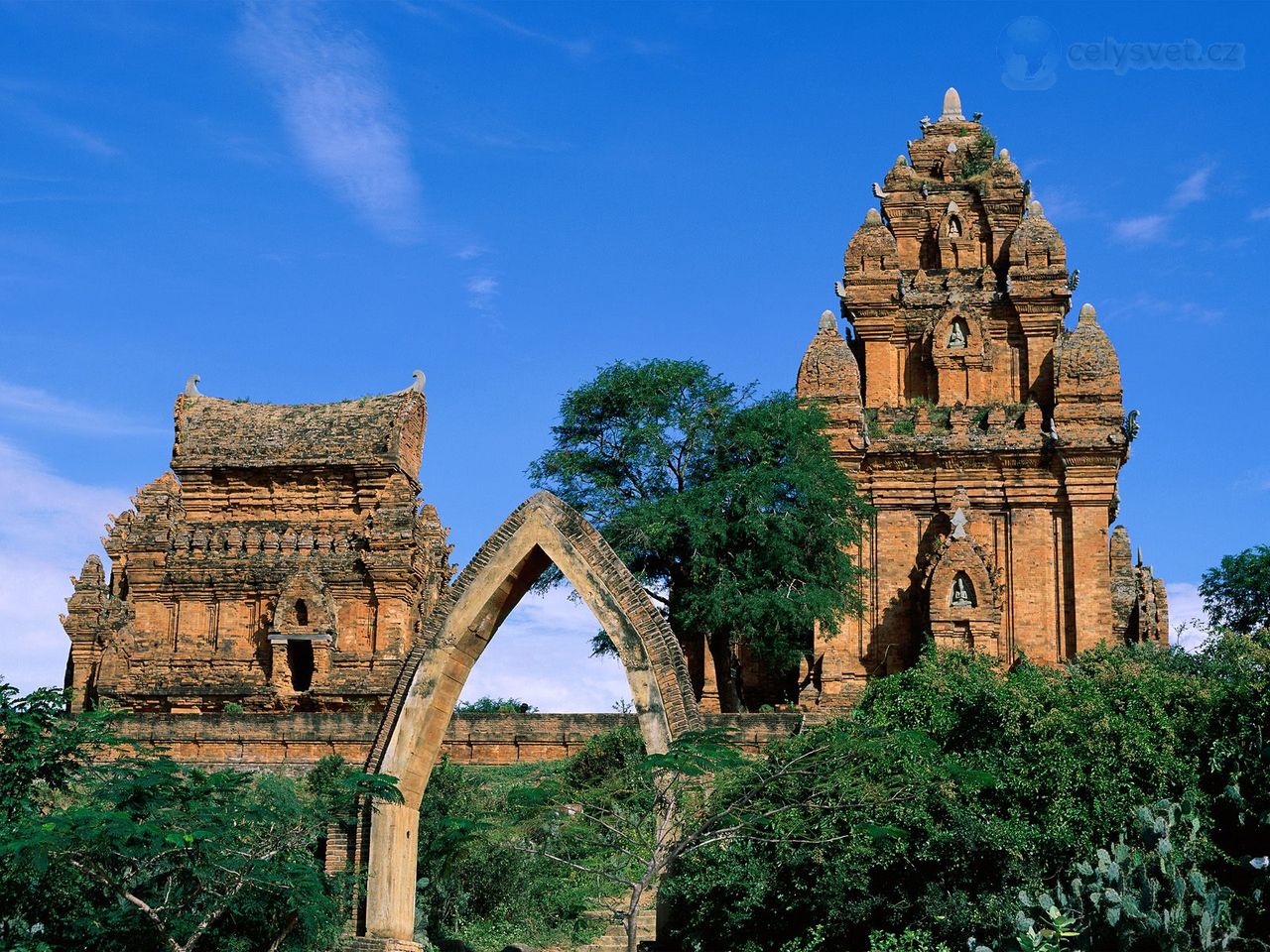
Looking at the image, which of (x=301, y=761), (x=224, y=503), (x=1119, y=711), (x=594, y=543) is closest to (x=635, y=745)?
(x=301, y=761)

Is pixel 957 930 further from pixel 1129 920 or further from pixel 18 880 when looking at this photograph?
pixel 18 880

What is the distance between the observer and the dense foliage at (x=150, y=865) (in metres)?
16.8

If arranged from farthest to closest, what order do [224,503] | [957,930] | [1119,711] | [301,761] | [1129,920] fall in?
[224,503] < [301,761] < [1119,711] < [957,930] < [1129,920]

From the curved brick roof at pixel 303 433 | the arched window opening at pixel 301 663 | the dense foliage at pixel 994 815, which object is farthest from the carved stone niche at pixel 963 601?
the dense foliage at pixel 994 815

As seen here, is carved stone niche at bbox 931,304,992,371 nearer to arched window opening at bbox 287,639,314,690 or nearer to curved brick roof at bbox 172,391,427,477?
curved brick roof at bbox 172,391,427,477

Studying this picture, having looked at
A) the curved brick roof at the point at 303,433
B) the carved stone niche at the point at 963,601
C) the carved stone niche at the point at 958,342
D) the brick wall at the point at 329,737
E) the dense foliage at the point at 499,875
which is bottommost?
the dense foliage at the point at 499,875

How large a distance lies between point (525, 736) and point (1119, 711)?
40.9 ft

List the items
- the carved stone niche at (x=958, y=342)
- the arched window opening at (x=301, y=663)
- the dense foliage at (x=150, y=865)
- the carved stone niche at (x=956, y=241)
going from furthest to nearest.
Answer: the carved stone niche at (x=956, y=241) → the carved stone niche at (x=958, y=342) → the arched window opening at (x=301, y=663) → the dense foliage at (x=150, y=865)

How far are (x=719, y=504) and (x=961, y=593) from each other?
5.56m

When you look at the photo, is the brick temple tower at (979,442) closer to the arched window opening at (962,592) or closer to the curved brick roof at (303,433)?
the arched window opening at (962,592)

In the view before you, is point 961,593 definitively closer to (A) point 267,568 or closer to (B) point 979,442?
(B) point 979,442

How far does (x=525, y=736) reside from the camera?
3114 cm

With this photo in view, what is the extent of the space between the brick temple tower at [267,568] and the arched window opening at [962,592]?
34.9 ft

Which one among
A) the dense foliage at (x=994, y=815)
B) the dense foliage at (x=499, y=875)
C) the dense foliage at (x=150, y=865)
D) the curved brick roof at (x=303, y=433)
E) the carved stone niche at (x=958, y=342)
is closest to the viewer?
the dense foliage at (x=150, y=865)
